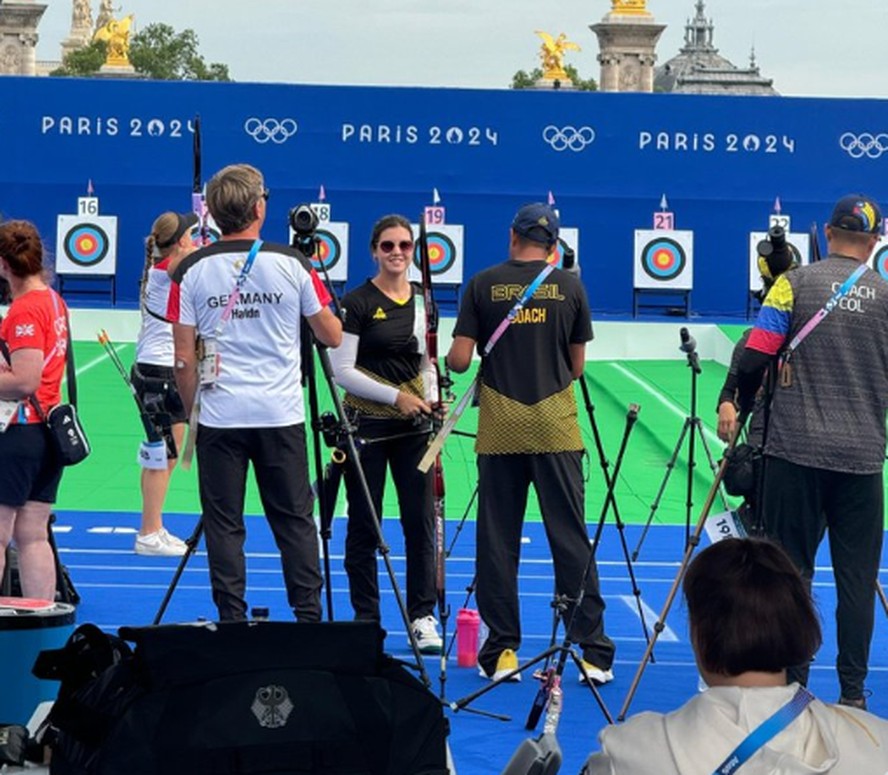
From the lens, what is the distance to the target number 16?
80.4 feet

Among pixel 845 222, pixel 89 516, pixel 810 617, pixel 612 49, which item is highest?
pixel 612 49

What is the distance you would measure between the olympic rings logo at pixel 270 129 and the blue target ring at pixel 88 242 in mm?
2228

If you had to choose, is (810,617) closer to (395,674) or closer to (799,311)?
(395,674)

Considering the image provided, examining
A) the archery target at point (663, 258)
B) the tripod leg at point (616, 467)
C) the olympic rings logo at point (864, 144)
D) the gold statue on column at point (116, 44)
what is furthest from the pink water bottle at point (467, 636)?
the gold statue on column at point (116, 44)

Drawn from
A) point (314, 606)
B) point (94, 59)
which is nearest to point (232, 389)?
point (314, 606)

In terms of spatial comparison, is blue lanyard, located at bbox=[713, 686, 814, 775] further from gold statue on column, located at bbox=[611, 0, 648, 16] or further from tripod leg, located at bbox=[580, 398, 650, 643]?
gold statue on column, located at bbox=[611, 0, 648, 16]

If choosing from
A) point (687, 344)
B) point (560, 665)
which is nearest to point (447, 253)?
point (687, 344)

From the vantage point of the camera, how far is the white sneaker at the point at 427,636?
22.8ft

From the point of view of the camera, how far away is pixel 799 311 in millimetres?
5891

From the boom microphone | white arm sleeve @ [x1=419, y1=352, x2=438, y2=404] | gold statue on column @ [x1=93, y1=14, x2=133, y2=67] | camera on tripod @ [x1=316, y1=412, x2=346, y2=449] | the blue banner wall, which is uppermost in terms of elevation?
gold statue on column @ [x1=93, y1=14, x2=133, y2=67]

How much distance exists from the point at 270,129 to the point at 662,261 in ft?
16.8

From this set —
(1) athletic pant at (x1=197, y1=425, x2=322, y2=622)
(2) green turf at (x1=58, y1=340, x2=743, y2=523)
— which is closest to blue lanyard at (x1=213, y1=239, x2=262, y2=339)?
(1) athletic pant at (x1=197, y1=425, x2=322, y2=622)

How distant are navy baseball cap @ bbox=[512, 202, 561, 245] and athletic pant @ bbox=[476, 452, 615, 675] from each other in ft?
2.33

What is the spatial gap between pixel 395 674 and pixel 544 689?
2.18 metres
